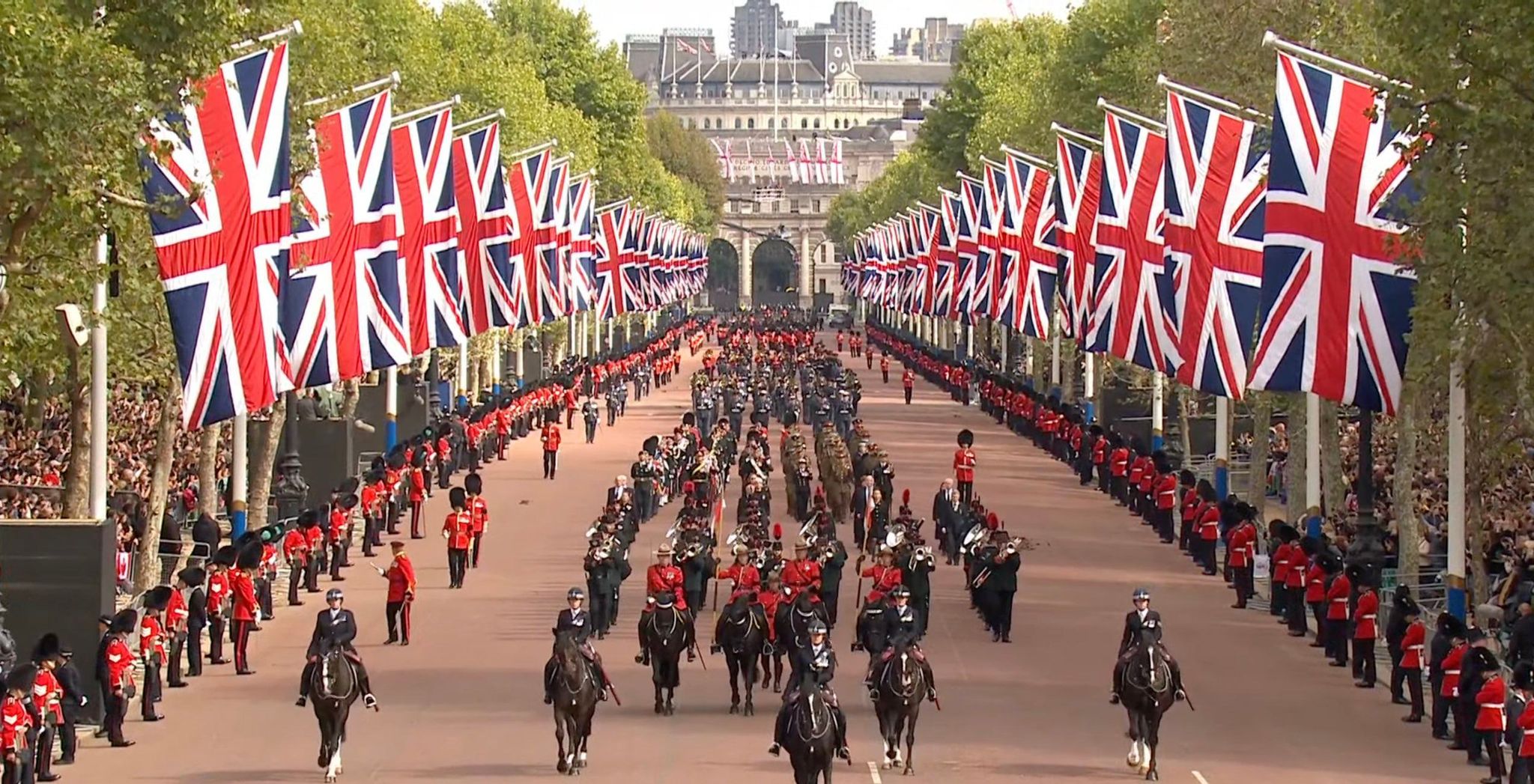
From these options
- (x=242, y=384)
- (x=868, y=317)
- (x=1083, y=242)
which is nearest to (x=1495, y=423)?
(x=242, y=384)

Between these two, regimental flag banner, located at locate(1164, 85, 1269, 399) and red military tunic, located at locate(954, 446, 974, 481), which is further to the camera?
red military tunic, located at locate(954, 446, 974, 481)

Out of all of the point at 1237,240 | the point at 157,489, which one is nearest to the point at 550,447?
the point at 157,489

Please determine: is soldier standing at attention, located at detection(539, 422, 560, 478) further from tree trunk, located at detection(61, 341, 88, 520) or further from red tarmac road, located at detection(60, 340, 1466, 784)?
tree trunk, located at detection(61, 341, 88, 520)

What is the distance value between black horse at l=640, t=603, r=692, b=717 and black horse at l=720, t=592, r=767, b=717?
377 mm

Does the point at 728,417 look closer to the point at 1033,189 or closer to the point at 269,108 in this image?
the point at 1033,189

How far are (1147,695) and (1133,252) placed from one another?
60.4 ft

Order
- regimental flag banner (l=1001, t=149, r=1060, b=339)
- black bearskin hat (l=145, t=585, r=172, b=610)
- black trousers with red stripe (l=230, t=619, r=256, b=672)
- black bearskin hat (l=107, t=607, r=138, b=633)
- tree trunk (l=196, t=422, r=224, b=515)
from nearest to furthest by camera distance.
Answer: black bearskin hat (l=107, t=607, r=138, b=633), black bearskin hat (l=145, t=585, r=172, b=610), black trousers with red stripe (l=230, t=619, r=256, b=672), tree trunk (l=196, t=422, r=224, b=515), regimental flag banner (l=1001, t=149, r=1060, b=339)

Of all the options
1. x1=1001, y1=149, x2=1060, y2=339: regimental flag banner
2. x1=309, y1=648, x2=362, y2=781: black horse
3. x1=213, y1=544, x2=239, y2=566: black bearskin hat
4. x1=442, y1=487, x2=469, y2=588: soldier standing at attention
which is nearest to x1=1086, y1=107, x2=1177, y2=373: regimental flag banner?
x1=442, y1=487, x2=469, y2=588: soldier standing at attention

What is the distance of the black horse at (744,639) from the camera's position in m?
25.1

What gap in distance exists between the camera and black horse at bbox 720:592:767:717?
2514cm

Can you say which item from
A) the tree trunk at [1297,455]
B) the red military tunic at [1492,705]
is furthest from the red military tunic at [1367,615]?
the tree trunk at [1297,455]

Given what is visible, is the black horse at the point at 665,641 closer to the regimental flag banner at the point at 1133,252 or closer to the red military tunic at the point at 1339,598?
the red military tunic at the point at 1339,598

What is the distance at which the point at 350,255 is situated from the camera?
114ft

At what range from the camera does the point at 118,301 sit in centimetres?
2981
